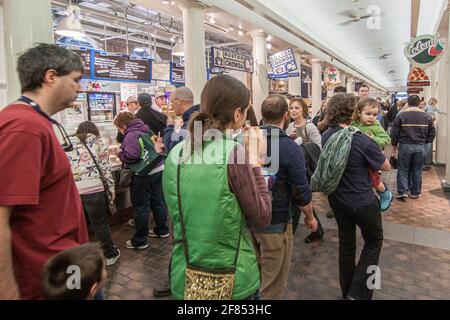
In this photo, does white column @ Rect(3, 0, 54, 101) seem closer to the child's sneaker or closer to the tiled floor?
the tiled floor

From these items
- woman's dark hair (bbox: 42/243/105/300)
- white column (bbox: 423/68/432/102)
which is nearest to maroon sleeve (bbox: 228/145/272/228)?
woman's dark hair (bbox: 42/243/105/300)

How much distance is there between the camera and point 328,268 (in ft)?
11.0

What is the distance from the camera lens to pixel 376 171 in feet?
8.16

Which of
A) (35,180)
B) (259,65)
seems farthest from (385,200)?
(259,65)

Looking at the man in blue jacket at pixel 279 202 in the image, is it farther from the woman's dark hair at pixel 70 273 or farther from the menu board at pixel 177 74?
the menu board at pixel 177 74

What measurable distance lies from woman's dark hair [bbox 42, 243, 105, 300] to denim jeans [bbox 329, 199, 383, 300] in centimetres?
186

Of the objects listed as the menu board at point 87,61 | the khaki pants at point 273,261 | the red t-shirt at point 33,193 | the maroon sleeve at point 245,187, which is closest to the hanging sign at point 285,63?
the menu board at point 87,61

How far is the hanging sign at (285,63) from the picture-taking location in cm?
864

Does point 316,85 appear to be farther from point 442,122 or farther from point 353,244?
point 353,244

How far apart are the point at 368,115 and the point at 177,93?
1924 millimetres

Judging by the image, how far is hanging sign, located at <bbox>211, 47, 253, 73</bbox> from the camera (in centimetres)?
685

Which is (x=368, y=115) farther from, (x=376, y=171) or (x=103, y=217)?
(x=103, y=217)

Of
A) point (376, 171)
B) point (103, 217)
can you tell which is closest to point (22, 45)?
point (103, 217)
